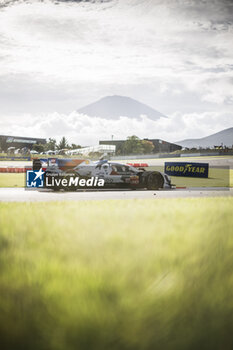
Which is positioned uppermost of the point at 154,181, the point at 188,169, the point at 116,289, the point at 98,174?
the point at 188,169

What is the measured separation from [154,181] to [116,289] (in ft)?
37.0

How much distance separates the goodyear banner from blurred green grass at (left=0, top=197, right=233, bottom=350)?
19563 millimetres

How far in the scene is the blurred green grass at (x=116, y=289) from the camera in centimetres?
193

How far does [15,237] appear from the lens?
165 inches

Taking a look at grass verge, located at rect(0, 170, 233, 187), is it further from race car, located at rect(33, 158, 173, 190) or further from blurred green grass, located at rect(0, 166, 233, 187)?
race car, located at rect(33, 158, 173, 190)

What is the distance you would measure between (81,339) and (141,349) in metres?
0.32

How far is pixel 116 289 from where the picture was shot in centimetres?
250

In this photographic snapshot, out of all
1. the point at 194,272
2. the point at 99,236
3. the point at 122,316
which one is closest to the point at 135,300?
the point at 122,316

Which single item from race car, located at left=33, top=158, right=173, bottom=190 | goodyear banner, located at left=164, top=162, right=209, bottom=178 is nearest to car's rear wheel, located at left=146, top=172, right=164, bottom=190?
race car, located at left=33, top=158, right=173, bottom=190

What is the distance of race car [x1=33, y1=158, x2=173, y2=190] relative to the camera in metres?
12.7
